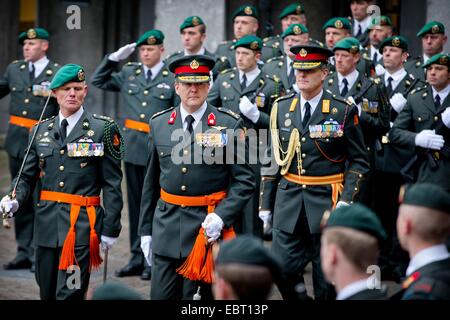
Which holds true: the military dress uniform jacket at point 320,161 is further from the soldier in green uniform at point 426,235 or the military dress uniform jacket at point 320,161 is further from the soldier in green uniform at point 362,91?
the soldier in green uniform at point 426,235

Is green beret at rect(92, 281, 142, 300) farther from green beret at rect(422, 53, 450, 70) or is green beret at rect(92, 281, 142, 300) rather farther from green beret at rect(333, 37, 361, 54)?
green beret at rect(333, 37, 361, 54)

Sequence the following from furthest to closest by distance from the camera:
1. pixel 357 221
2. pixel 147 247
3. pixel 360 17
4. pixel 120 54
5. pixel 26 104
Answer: pixel 360 17, pixel 120 54, pixel 26 104, pixel 147 247, pixel 357 221

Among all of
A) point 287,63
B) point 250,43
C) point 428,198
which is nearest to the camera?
point 428,198

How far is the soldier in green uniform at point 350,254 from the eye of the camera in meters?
4.75

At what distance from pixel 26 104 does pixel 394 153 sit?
11.9ft

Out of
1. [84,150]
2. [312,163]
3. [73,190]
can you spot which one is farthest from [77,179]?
[312,163]

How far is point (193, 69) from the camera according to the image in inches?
298

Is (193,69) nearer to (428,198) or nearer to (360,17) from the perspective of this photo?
(428,198)

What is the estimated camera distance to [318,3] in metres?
15.6

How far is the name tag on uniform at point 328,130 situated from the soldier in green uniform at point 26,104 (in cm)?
319

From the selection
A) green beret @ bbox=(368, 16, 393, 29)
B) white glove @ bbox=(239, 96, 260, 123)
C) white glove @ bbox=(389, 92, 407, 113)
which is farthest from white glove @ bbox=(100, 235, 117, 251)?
green beret @ bbox=(368, 16, 393, 29)

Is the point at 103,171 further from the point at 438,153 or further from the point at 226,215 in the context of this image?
the point at 438,153

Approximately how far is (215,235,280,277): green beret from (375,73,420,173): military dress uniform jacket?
5391mm

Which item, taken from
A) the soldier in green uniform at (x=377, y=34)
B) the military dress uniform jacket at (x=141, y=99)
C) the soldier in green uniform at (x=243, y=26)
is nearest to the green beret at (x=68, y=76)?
the military dress uniform jacket at (x=141, y=99)
